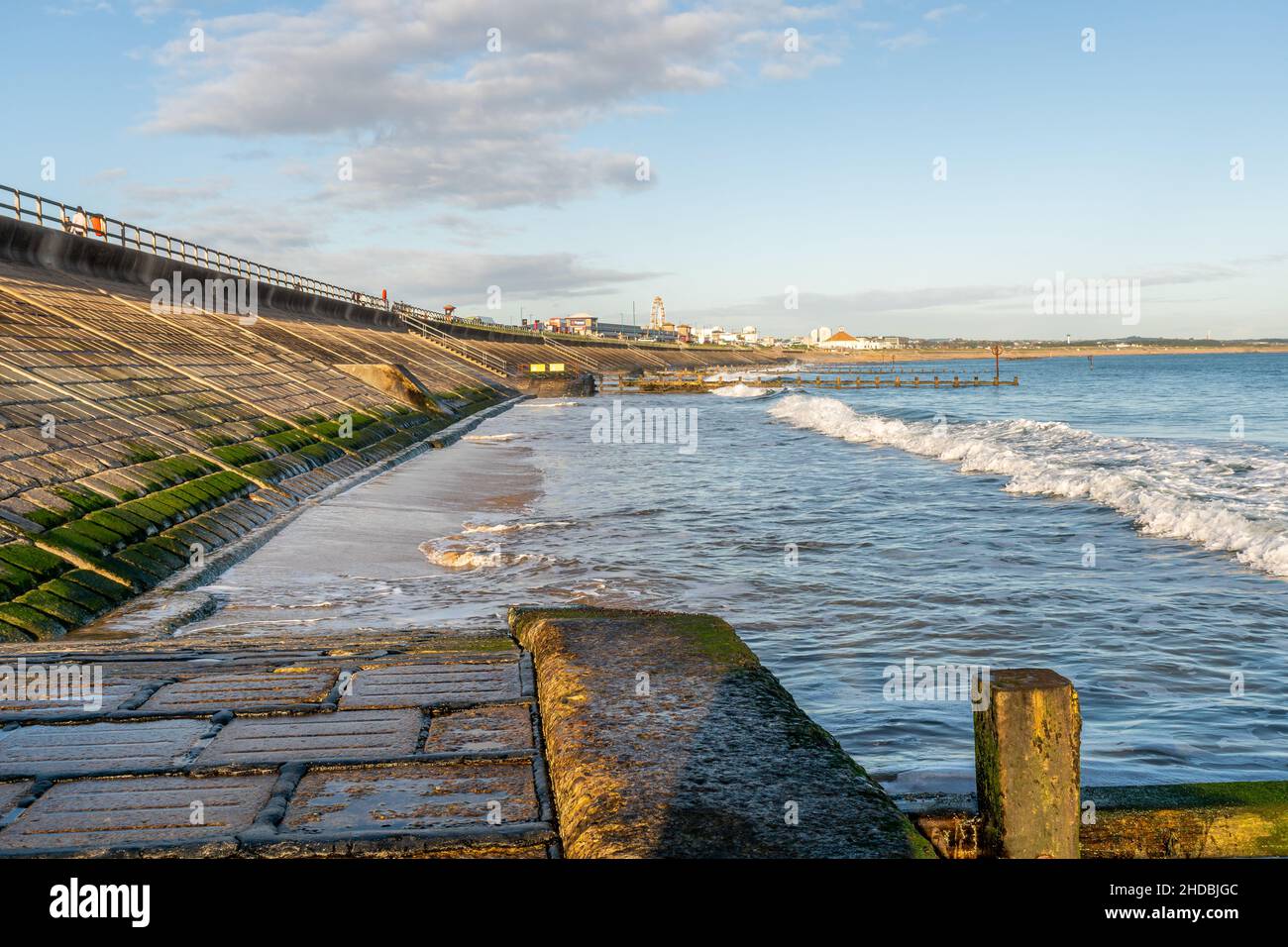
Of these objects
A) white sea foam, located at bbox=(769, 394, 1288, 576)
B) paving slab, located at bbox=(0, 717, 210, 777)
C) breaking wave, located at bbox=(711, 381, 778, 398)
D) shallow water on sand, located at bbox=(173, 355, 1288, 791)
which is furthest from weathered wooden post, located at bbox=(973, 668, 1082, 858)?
breaking wave, located at bbox=(711, 381, 778, 398)

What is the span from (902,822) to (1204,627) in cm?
788

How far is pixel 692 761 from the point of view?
428 centimetres

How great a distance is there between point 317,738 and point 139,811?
1006mm

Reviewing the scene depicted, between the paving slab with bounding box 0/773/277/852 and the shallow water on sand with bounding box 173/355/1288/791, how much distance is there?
3596mm

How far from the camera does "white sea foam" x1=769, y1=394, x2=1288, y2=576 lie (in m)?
15.0

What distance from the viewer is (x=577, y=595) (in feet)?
36.9

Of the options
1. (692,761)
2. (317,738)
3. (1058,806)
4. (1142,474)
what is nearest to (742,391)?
(1142,474)

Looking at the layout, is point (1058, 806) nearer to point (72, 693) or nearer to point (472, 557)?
point (72, 693)

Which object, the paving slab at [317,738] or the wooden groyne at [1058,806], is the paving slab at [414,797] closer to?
the paving slab at [317,738]

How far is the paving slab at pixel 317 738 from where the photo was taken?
4660mm

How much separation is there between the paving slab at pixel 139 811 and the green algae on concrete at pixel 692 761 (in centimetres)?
127

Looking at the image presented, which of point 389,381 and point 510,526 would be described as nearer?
point 510,526

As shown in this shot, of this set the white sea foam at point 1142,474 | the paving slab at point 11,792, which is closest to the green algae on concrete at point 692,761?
the paving slab at point 11,792
